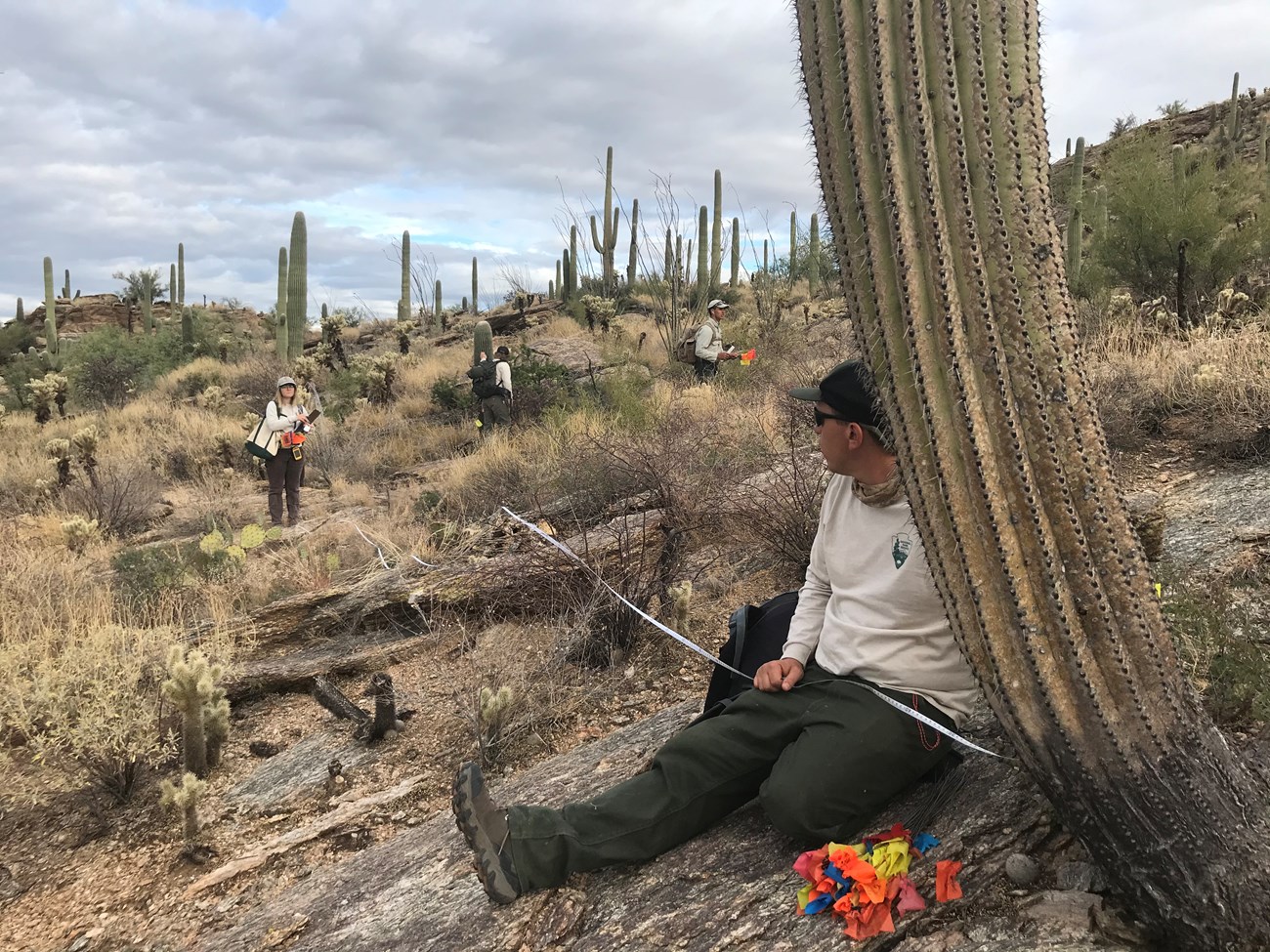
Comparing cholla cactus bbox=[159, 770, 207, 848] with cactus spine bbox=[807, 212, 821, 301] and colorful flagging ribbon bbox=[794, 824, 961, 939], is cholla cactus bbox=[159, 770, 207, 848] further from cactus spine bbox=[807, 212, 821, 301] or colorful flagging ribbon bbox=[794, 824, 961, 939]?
cactus spine bbox=[807, 212, 821, 301]

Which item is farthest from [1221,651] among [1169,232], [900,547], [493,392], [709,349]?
[493,392]

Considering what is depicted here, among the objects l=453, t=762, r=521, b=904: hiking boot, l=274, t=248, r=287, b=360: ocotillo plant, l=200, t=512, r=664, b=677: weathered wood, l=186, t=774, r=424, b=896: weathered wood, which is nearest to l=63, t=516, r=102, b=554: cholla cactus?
l=200, t=512, r=664, b=677: weathered wood

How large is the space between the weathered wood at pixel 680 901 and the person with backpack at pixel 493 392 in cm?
945

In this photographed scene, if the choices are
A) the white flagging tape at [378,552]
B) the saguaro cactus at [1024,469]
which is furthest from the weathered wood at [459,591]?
the saguaro cactus at [1024,469]

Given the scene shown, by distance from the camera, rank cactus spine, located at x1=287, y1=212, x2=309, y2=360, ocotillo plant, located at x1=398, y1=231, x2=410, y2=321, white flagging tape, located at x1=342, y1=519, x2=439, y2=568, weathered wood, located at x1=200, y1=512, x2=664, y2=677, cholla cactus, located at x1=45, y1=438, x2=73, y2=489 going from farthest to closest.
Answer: ocotillo plant, located at x1=398, y1=231, x2=410, y2=321
cactus spine, located at x1=287, y1=212, x2=309, y2=360
cholla cactus, located at x1=45, y1=438, x2=73, y2=489
white flagging tape, located at x1=342, y1=519, x2=439, y2=568
weathered wood, located at x1=200, y1=512, x2=664, y2=677

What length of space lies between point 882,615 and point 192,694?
10.7 feet

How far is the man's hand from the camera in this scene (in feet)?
8.21

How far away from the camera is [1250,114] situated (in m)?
25.8

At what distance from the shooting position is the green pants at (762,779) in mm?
2197

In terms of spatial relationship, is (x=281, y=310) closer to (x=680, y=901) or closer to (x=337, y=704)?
(x=337, y=704)

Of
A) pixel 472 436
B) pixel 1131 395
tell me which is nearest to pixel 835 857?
pixel 1131 395

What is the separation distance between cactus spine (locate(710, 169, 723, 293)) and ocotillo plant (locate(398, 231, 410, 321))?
31.6ft

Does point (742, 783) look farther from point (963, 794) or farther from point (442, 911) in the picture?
point (442, 911)

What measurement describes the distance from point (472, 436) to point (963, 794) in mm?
11004
